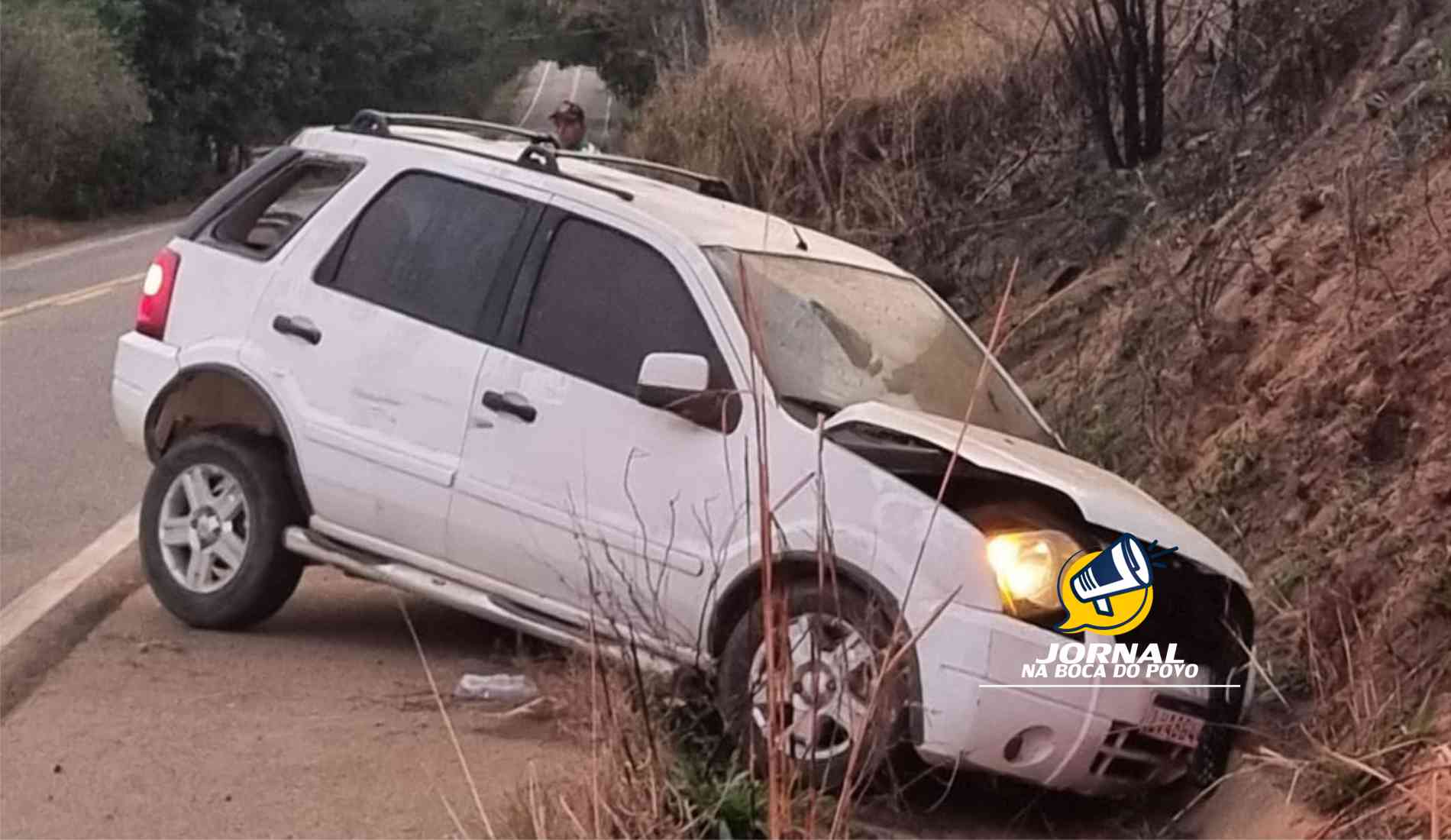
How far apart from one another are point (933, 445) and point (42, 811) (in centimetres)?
274

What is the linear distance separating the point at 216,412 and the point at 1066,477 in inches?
134

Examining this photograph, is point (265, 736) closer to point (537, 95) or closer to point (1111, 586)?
point (1111, 586)

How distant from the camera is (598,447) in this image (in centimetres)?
662

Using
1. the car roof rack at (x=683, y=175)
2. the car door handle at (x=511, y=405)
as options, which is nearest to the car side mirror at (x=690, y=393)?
the car door handle at (x=511, y=405)

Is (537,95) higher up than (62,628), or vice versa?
(62,628)

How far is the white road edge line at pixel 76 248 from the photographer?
28.1 meters

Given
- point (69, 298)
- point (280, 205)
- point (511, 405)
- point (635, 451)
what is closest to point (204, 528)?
point (280, 205)

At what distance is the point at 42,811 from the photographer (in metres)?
5.81

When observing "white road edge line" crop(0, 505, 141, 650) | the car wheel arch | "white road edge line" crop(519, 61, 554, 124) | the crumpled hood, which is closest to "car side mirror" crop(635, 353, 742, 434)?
the crumpled hood

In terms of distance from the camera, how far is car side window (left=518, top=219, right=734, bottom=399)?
675 centimetres

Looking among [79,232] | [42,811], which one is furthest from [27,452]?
[79,232]

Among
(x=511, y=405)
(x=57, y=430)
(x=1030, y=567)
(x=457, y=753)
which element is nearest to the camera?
(x=1030, y=567)

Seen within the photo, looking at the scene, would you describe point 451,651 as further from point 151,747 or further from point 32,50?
point 32,50

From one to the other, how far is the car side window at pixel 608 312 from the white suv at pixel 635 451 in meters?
0.01
